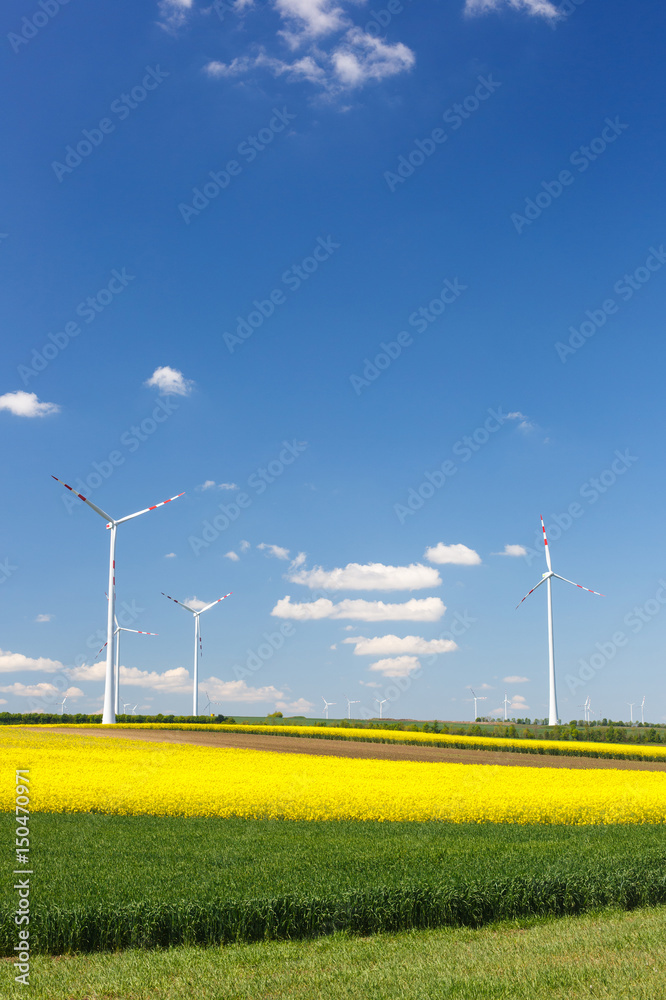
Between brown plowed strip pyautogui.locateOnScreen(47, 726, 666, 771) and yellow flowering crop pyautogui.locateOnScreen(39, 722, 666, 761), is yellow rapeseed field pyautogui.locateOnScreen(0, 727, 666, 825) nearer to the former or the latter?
brown plowed strip pyautogui.locateOnScreen(47, 726, 666, 771)

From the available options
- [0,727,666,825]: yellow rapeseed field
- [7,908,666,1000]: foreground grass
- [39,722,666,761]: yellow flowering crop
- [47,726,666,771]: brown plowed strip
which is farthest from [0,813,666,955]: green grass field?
[39,722,666,761]: yellow flowering crop

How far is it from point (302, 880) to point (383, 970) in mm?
3402

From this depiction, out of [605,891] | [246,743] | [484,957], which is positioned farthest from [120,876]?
[246,743]

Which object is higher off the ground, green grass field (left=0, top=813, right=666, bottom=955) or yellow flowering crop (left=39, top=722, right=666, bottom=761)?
green grass field (left=0, top=813, right=666, bottom=955)

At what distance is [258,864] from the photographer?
49.7 feet

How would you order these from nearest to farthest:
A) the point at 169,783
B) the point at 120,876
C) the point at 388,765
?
the point at 120,876 < the point at 169,783 < the point at 388,765

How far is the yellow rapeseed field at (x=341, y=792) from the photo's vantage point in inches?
960

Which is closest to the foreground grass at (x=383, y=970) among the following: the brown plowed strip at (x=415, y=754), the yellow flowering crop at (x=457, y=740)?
the brown plowed strip at (x=415, y=754)

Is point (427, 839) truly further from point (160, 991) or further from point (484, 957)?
point (160, 991)

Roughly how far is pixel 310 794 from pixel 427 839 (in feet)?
28.2

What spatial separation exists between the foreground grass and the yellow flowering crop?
5270 centimetres

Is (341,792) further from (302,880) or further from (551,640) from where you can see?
(551,640)

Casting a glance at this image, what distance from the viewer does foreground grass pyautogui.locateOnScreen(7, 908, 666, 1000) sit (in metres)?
9.98

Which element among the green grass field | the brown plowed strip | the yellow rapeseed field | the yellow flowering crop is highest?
the green grass field
